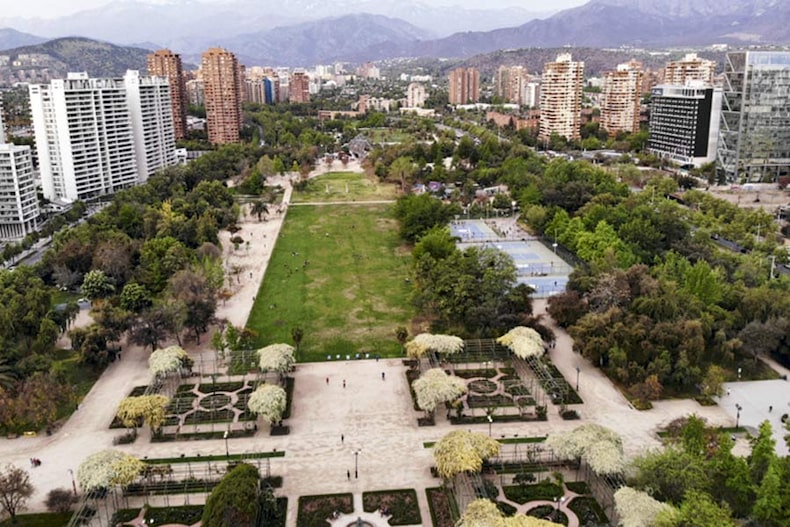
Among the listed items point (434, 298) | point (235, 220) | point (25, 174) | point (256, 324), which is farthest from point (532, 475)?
point (25, 174)

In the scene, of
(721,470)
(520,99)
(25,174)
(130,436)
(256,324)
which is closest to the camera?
(721,470)

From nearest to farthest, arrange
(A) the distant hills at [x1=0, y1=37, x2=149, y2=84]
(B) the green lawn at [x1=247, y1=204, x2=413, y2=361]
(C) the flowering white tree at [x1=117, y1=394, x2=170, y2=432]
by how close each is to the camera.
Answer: (C) the flowering white tree at [x1=117, y1=394, x2=170, y2=432]
(B) the green lawn at [x1=247, y1=204, x2=413, y2=361]
(A) the distant hills at [x1=0, y1=37, x2=149, y2=84]

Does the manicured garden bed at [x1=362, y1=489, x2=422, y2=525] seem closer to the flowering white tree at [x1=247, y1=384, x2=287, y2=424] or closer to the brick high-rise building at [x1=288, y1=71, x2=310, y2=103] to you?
the flowering white tree at [x1=247, y1=384, x2=287, y2=424]

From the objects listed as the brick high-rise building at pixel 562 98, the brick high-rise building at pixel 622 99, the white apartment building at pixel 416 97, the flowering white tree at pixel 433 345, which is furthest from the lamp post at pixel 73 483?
the white apartment building at pixel 416 97

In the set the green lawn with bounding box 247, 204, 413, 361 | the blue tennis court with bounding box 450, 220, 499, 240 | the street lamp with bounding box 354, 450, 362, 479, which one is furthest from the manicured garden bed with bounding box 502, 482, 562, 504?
the blue tennis court with bounding box 450, 220, 499, 240

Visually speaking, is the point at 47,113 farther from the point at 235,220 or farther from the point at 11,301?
the point at 11,301

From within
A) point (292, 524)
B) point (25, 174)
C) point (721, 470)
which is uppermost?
point (25, 174)
